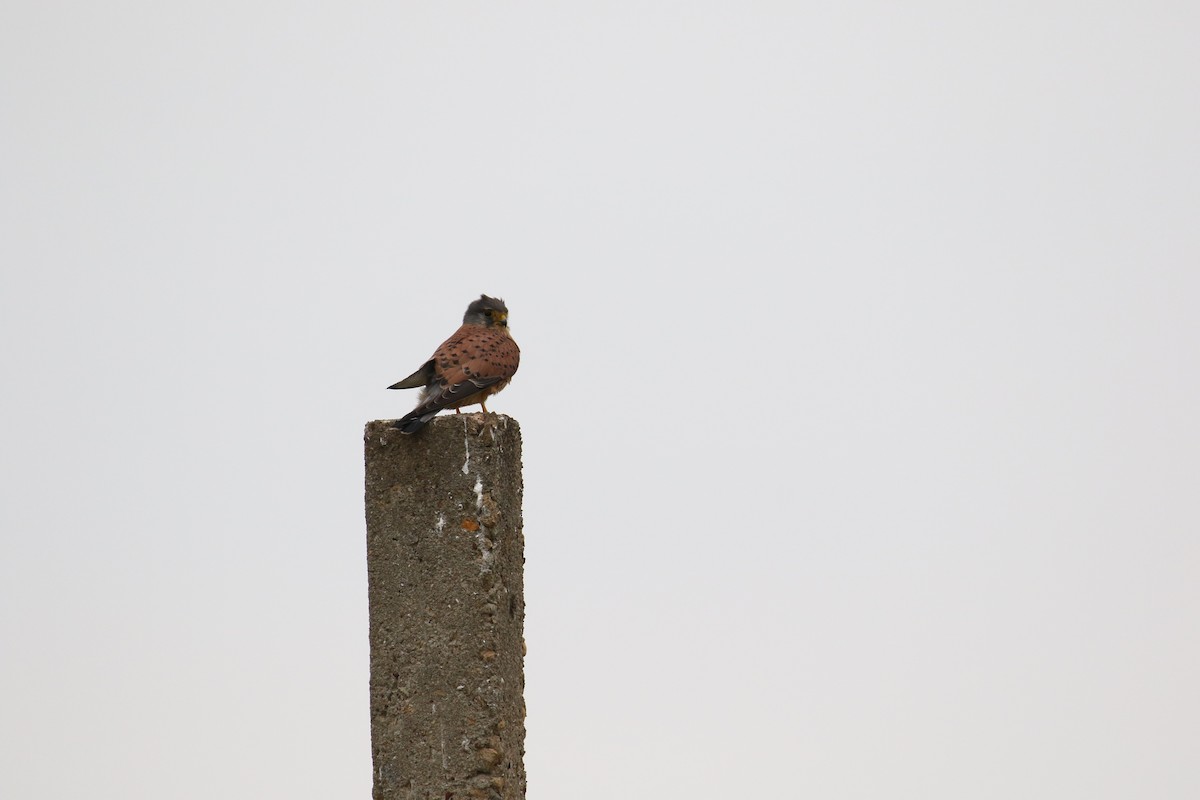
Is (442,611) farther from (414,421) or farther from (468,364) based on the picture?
(468,364)

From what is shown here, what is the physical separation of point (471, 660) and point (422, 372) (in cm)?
154

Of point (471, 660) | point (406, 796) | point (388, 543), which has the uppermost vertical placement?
point (388, 543)

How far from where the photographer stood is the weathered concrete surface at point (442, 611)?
7.05 meters

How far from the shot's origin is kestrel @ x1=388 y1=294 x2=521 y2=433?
7.25 m

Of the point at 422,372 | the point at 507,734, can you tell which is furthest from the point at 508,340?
the point at 507,734

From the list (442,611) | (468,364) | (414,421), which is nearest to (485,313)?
(468,364)

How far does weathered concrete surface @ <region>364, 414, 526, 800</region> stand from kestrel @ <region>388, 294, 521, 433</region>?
9cm

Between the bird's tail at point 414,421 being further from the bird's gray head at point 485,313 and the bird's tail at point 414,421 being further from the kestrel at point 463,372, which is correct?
the bird's gray head at point 485,313

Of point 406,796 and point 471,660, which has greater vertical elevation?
point 471,660

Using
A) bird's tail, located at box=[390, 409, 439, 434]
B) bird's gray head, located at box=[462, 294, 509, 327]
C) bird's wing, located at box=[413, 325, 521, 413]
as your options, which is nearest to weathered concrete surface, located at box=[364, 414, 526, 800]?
bird's tail, located at box=[390, 409, 439, 434]


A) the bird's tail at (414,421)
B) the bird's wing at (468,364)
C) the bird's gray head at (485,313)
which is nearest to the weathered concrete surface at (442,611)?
the bird's tail at (414,421)

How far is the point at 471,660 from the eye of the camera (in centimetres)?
705

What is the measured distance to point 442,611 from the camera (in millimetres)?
7090

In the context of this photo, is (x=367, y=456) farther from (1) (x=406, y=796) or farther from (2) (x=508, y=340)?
(1) (x=406, y=796)
